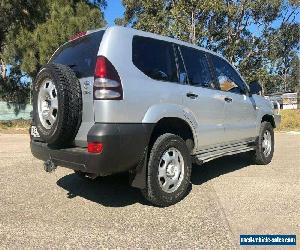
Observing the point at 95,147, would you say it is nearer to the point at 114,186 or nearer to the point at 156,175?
the point at 156,175

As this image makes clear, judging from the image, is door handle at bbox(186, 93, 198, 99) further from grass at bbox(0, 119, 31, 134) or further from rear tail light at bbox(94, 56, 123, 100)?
grass at bbox(0, 119, 31, 134)

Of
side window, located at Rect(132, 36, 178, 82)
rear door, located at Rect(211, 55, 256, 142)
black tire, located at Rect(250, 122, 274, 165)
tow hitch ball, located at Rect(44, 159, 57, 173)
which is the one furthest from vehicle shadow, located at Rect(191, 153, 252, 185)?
tow hitch ball, located at Rect(44, 159, 57, 173)

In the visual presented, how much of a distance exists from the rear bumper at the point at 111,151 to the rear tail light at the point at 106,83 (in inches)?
11.6

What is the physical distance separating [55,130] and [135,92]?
3.03ft

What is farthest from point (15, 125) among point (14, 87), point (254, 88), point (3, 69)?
point (3, 69)

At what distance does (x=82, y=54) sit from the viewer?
470 cm

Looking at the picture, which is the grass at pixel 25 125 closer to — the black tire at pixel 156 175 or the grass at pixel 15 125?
the grass at pixel 15 125

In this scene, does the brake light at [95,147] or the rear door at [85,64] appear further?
the rear door at [85,64]

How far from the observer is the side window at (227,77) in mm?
6121

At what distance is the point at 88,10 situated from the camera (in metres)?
21.0

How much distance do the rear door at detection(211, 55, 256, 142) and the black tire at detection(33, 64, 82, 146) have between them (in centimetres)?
246

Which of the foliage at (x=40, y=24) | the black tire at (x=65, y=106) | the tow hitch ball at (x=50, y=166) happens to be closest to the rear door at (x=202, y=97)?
the black tire at (x=65, y=106)

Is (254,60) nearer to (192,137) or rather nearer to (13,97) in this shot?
(13,97)

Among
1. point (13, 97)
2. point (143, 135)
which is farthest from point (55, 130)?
point (13, 97)
